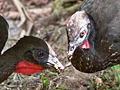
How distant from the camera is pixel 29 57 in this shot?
334cm

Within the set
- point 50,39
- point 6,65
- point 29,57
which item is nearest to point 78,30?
point 29,57

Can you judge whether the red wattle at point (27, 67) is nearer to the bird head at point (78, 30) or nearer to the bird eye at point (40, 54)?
the bird eye at point (40, 54)

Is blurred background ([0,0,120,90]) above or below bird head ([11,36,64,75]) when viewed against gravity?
below

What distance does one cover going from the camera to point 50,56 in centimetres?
330

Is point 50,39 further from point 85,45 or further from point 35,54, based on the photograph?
point 85,45

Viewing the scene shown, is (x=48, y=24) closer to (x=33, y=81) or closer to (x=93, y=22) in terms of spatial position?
(x=33, y=81)

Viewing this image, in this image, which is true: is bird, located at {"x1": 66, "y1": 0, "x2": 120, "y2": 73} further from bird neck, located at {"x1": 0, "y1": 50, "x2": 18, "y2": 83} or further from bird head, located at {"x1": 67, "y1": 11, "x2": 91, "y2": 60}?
bird neck, located at {"x1": 0, "y1": 50, "x2": 18, "y2": 83}

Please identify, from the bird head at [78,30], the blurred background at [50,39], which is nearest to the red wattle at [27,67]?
the blurred background at [50,39]

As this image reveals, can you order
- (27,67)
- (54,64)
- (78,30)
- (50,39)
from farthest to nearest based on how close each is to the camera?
(50,39), (27,67), (54,64), (78,30)

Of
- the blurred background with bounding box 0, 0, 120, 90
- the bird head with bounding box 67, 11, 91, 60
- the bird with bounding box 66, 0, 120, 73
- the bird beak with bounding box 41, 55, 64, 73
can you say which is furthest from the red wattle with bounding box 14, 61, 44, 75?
the bird head with bounding box 67, 11, 91, 60

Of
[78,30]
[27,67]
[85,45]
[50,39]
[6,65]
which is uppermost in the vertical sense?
[78,30]

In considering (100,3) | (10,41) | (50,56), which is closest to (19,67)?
(50,56)

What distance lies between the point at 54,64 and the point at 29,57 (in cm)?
39

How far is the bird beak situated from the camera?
327 centimetres
